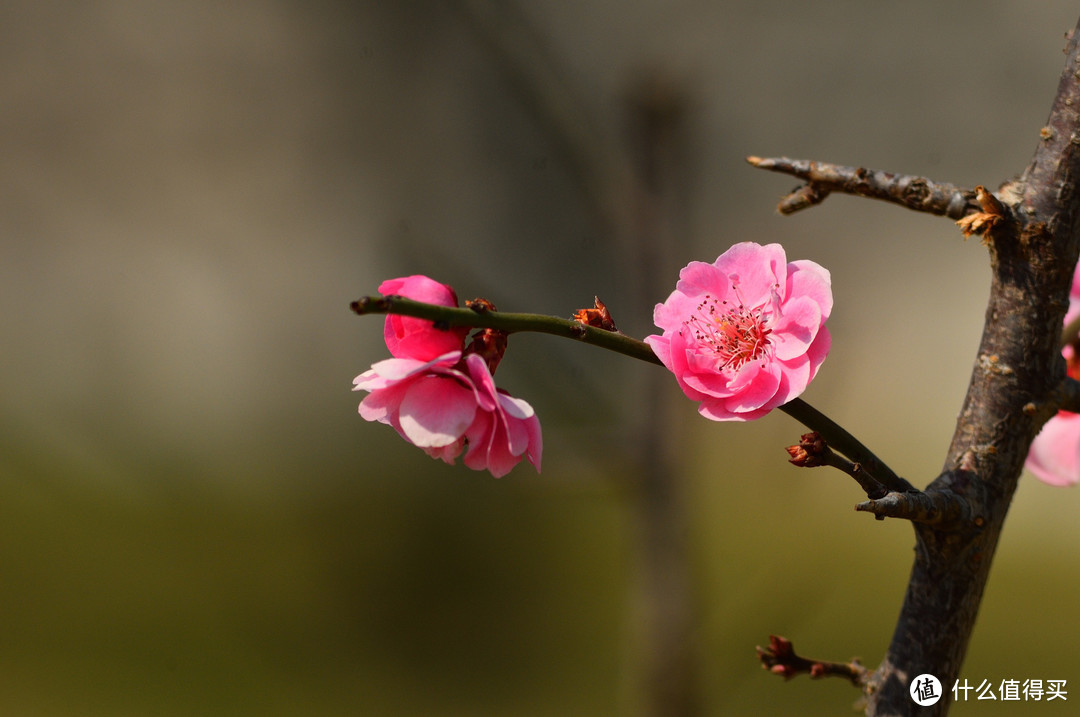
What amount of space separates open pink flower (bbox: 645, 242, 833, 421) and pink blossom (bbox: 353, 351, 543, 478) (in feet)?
0.19

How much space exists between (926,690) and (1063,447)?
21cm

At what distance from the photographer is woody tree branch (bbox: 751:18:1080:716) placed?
0.31m

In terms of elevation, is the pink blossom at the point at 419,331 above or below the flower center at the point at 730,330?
below

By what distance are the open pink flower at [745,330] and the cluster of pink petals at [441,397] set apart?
6 centimetres

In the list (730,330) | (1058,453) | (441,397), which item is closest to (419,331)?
(441,397)

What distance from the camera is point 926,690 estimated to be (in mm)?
320

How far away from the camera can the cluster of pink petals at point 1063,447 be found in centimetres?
43

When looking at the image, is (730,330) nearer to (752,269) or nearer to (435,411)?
(752,269)

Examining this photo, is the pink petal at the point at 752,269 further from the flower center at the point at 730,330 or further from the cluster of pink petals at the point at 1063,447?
the cluster of pink petals at the point at 1063,447

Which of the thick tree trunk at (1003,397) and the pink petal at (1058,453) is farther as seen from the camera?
the pink petal at (1058,453)

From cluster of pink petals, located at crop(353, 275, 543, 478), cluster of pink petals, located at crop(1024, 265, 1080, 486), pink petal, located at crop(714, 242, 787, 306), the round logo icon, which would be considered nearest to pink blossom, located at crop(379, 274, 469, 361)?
cluster of pink petals, located at crop(353, 275, 543, 478)

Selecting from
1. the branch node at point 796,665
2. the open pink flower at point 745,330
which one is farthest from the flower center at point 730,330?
the branch node at point 796,665

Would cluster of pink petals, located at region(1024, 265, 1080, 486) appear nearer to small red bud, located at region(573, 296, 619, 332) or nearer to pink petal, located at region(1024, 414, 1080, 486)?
pink petal, located at region(1024, 414, 1080, 486)

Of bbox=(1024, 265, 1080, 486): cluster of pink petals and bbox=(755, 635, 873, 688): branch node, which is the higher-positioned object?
bbox=(1024, 265, 1080, 486): cluster of pink petals
